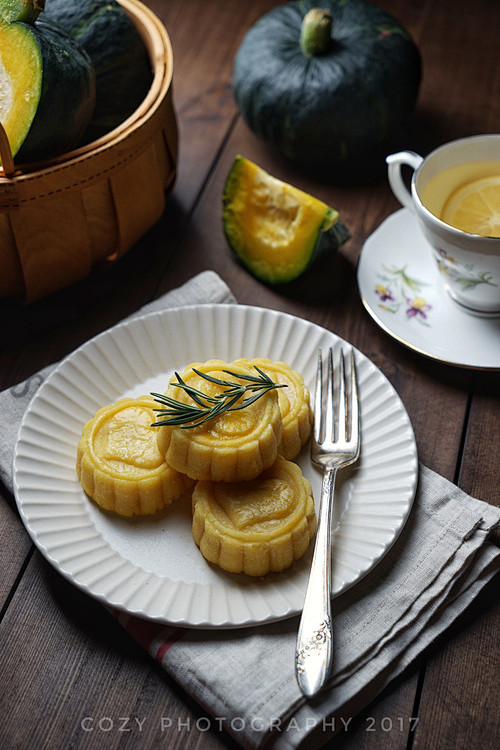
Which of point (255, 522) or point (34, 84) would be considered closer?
point (255, 522)

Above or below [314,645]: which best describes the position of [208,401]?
above

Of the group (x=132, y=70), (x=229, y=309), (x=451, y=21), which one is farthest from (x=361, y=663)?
(x=451, y=21)

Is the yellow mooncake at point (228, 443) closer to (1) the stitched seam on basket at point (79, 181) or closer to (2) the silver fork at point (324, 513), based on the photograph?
(2) the silver fork at point (324, 513)

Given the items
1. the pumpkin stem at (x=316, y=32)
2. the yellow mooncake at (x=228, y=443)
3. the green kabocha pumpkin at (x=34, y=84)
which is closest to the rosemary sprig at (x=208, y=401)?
the yellow mooncake at (x=228, y=443)

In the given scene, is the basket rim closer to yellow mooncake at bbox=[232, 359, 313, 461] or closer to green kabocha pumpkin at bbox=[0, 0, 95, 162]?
green kabocha pumpkin at bbox=[0, 0, 95, 162]

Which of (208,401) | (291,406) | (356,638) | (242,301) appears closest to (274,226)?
(242,301)

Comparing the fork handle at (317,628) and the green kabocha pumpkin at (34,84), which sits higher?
the green kabocha pumpkin at (34,84)

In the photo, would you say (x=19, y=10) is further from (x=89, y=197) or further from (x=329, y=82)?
(x=329, y=82)
